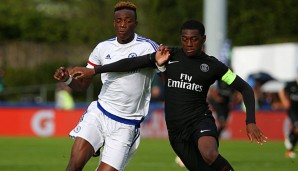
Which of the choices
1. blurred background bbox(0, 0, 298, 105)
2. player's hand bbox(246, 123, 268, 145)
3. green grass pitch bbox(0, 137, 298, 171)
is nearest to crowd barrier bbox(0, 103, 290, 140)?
green grass pitch bbox(0, 137, 298, 171)

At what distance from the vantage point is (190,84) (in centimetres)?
1101

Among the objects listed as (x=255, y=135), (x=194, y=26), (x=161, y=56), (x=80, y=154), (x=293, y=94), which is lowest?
(x=293, y=94)

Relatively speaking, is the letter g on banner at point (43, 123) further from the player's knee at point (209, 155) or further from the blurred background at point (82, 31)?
the player's knee at point (209, 155)

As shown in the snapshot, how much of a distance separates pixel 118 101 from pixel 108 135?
43 centimetres

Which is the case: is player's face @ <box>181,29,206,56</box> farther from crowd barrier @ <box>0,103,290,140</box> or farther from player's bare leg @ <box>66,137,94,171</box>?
crowd barrier @ <box>0,103,290,140</box>

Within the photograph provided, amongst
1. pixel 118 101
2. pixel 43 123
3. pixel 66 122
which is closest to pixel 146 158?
pixel 118 101

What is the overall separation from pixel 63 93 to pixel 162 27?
54.9 ft

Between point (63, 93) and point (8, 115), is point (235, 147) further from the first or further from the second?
point (63, 93)

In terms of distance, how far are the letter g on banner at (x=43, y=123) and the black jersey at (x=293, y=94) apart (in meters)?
12.4

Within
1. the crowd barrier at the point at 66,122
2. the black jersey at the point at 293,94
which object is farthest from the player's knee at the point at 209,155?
the crowd barrier at the point at 66,122

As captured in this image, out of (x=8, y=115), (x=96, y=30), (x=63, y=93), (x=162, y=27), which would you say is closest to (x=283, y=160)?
(x=8, y=115)

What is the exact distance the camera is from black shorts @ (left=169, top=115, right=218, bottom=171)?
35.9ft

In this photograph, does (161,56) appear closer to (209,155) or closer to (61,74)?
(61,74)

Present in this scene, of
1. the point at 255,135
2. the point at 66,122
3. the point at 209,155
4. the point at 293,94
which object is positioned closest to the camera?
the point at 255,135
